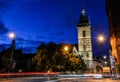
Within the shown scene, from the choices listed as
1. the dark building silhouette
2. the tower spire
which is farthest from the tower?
the dark building silhouette

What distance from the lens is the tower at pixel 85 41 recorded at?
152m

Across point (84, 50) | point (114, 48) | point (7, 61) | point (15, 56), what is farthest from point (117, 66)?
point (84, 50)


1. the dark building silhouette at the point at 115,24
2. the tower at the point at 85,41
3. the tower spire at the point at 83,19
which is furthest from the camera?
the tower spire at the point at 83,19

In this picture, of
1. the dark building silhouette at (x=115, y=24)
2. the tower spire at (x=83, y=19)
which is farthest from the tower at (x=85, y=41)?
the dark building silhouette at (x=115, y=24)

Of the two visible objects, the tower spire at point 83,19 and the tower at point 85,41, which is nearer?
the tower at point 85,41

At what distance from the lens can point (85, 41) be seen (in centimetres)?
15475

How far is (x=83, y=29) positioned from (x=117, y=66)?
83584mm

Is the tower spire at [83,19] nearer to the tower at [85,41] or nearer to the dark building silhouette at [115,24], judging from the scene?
the tower at [85,41]

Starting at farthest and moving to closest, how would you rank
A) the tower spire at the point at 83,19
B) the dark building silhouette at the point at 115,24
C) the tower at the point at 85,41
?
the tower spire at the point at 83,19
the tower at the point at 85,41
the dark building silhouette at the point at 115,24

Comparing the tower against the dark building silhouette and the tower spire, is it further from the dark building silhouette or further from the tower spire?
the dark building silhouette

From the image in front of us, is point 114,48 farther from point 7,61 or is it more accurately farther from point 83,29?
point 83,29

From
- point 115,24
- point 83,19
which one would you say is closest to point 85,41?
point 83,19

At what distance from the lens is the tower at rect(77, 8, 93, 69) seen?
498ft

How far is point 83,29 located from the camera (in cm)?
15850
